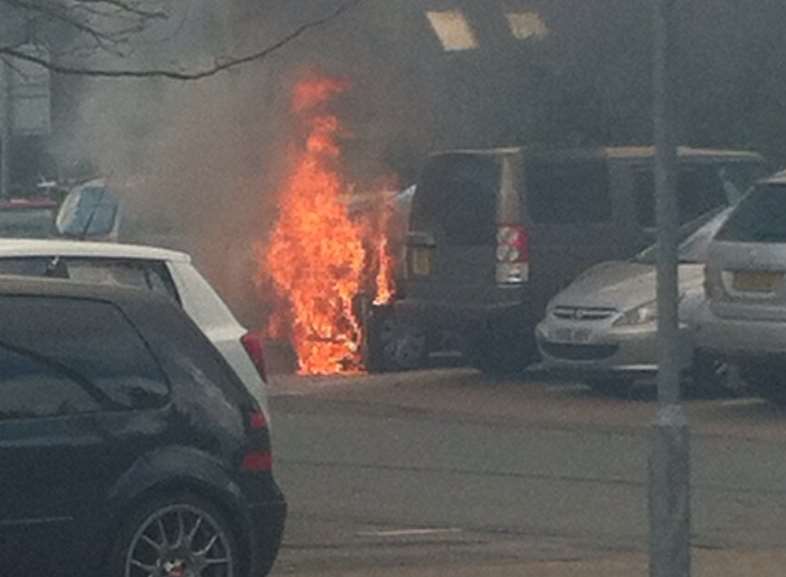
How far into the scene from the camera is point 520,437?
55.8 feet

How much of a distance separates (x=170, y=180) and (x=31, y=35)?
34.9 feet

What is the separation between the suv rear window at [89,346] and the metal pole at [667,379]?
6.86 ft

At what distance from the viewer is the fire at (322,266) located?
22266 mm

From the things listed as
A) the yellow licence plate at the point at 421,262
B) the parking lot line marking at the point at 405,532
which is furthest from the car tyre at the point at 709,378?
the parking lot line marking at the point at 405,532

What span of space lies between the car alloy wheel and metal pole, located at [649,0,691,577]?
1.82 meters

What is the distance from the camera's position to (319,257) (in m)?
22.8

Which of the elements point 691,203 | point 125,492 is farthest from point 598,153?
point 125,492

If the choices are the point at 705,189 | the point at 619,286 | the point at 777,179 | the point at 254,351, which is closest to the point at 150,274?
the point at 254,351

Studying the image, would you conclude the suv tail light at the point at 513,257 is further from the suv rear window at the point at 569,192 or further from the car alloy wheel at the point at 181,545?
the car alloy wheel at the point at 181,545

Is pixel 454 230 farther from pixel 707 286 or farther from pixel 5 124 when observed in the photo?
pixel 5 124

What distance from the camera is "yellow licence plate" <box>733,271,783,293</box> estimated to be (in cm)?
1781

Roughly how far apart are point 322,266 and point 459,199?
1.89 metres

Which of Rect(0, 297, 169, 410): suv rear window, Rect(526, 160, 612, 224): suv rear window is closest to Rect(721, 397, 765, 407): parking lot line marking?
Rect(526, 160, 612, 224): suv rear window

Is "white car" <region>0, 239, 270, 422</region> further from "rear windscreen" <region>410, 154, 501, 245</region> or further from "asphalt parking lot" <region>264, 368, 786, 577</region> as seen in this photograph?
"rear windscreen" <region>410, 154, 501, 245</region>
